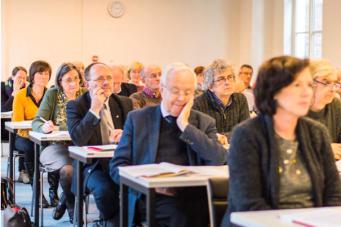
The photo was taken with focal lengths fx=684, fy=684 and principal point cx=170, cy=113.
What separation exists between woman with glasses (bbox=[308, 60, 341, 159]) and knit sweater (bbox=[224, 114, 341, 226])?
1368mm

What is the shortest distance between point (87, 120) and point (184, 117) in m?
1.09

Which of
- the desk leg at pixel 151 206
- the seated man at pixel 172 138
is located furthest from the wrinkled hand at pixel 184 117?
the desk leg at pixel 151 206

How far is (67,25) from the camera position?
507 inches

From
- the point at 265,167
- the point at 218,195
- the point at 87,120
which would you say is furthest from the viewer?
the point at 87,120

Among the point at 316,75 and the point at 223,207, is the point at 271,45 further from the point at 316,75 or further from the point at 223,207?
the point at 223,207

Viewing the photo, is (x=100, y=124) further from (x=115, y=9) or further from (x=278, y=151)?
(x=115, y=9)

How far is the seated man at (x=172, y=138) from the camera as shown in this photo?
3.80 metres

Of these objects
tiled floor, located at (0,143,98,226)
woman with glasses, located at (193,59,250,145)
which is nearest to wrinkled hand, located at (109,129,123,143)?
woman with glasses, located at (193,59,250,145)

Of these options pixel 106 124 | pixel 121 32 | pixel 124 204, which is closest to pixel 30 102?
pixel 106 124

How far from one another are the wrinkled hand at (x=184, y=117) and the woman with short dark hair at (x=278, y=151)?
3.07ft

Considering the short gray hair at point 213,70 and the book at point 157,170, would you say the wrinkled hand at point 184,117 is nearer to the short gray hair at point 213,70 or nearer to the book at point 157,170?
the book at point 157,170

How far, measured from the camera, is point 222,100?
5.17 meters

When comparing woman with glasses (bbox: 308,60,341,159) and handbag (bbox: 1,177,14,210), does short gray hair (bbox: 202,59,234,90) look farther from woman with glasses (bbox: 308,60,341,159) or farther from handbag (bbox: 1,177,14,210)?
handbag (bbox: 1,177,14,210)

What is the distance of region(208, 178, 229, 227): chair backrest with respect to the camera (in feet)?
10.0
